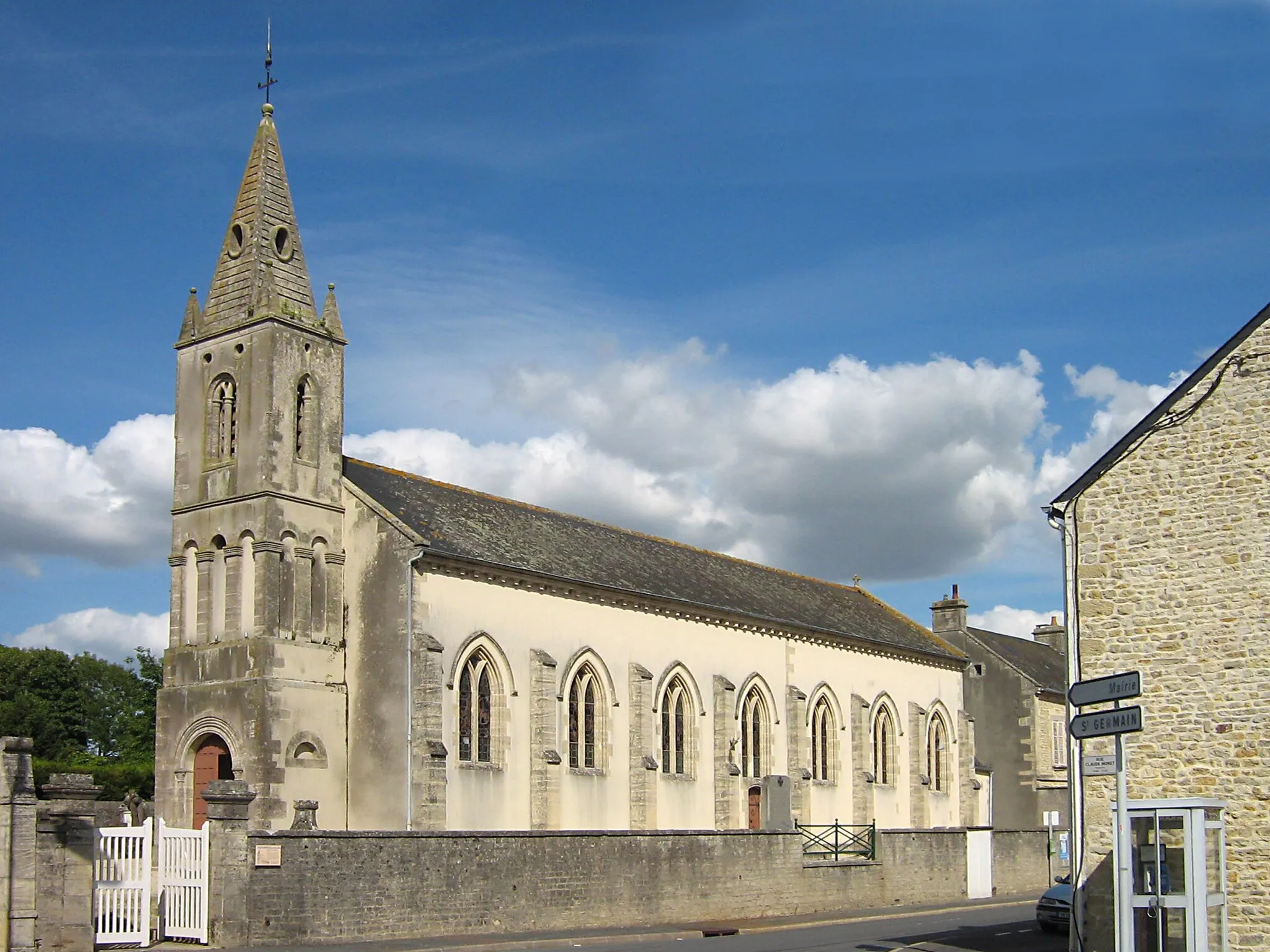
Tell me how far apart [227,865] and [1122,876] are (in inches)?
515

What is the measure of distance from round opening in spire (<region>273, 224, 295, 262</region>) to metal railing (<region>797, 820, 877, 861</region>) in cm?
1826

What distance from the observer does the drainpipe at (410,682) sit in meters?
30.3

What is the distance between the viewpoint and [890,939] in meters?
24.3

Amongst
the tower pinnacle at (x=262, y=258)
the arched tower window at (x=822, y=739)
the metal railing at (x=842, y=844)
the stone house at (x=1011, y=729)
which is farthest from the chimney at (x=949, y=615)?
the tower pinnacle at (x=262, y=258)

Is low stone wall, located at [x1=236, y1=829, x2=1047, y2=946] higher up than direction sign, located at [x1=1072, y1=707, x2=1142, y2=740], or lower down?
lower down

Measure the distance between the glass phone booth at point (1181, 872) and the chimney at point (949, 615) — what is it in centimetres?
3626

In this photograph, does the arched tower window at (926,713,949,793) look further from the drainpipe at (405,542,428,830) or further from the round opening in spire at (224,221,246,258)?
the round opening in spire at (224,221,246,258)

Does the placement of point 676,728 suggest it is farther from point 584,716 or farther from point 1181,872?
point 1181,872

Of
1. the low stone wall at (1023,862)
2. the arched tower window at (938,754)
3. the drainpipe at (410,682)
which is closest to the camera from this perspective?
the drainpipe at (410,682)

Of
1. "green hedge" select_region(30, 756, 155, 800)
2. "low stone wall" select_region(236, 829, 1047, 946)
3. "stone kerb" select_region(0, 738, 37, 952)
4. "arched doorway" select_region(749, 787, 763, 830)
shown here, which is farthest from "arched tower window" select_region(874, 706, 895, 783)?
"stone kerb" select_region(0, 738, 37, 952)

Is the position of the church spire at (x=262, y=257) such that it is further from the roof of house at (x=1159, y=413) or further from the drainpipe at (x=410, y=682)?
the roof of house at (x=1159, y=413)

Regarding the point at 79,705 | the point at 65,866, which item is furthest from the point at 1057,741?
the point at 79,705

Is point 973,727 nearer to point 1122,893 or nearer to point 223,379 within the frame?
point 223,379

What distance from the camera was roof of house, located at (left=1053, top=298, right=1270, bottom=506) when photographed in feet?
65.6
